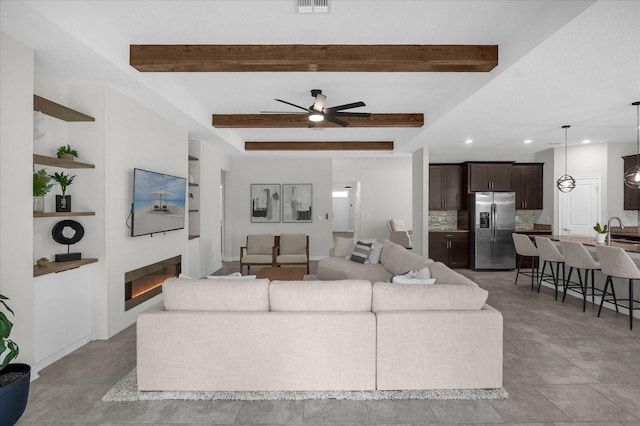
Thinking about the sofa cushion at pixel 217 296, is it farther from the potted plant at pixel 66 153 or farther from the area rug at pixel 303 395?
the potted plant at pixel 66 153

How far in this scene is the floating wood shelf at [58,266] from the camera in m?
2.94

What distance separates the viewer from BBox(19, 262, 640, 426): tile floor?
2.24 metres

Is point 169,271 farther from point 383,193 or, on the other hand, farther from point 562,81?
point 383,193

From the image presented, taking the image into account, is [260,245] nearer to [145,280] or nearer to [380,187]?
[145,280]

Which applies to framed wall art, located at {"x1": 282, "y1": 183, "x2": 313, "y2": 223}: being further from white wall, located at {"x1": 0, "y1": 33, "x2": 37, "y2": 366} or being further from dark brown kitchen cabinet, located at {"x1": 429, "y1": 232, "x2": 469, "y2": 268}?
white wall, located at {"x1": 0, "y1": 33, "x2": 37, "y2": 366}

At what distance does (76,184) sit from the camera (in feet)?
11.8

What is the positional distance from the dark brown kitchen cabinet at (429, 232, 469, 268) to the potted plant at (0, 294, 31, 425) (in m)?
7.03

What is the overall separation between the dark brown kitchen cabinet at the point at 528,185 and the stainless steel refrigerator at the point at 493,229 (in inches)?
22.1

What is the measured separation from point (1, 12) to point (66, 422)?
269 cm

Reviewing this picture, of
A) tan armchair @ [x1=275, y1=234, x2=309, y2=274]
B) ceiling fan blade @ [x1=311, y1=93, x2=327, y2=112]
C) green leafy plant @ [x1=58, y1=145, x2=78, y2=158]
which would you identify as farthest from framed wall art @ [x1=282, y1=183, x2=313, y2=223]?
green leafy plant @ [x1=58, y1=145, x2=78, y2=158]

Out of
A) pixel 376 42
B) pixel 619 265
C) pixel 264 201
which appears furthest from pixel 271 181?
pixel 619 265

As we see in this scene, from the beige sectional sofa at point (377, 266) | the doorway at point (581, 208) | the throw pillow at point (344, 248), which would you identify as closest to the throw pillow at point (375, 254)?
the beige sectional sofa at point (377, 266)

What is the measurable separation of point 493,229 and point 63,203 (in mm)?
7429

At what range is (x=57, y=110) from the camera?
10.6 feet
